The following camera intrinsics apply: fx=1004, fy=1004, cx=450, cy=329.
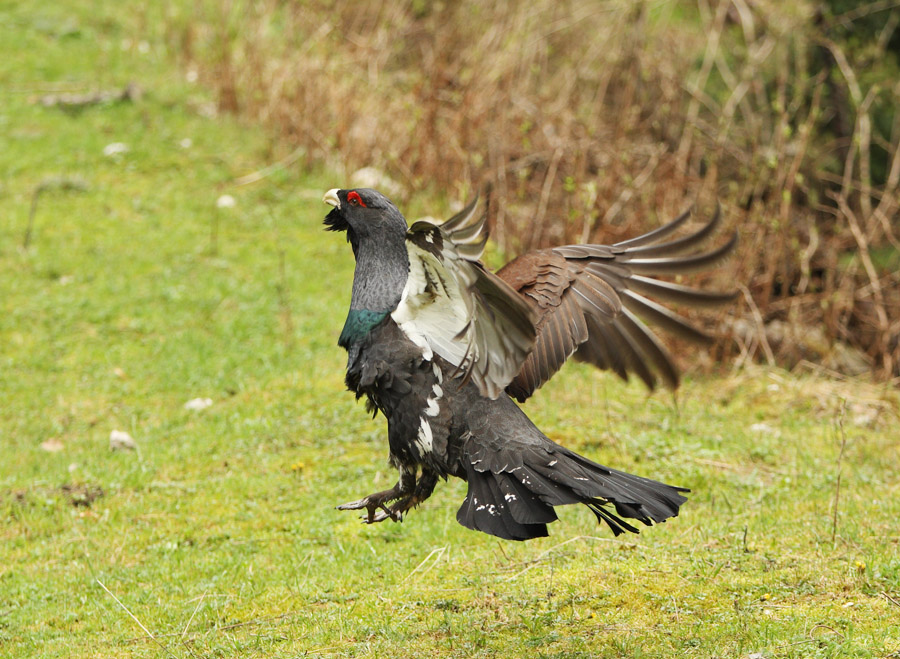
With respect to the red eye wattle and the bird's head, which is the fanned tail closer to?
the bird's head

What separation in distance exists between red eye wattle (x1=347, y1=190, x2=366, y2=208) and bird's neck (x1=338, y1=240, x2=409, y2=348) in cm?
19

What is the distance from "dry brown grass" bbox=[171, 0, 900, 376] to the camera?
9055 mm

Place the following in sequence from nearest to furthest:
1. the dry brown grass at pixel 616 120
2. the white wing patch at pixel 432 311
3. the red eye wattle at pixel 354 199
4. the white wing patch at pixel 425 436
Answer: the white wing patch at pixel 432 311, the white wing patch at pixel 425 436, the red eye wattle at pixel 354 199, the dry brown grass at pixel 616 120

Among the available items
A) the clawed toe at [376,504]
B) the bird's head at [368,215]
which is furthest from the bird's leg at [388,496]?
the bird's head at [368,215]

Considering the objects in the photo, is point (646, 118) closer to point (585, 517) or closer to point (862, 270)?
point (862, 270)

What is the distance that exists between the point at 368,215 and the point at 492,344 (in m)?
0.97

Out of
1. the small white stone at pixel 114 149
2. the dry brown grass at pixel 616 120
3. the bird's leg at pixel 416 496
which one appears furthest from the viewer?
the small white stone at pixel 114 149

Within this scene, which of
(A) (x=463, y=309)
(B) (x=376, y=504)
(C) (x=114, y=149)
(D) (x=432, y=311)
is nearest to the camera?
(A) (x=463, y=309)

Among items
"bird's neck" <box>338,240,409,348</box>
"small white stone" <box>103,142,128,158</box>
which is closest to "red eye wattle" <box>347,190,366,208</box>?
"bird's neck" <box>338,240,409,348</box>

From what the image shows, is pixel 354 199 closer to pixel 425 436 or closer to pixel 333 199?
pixel 333 199

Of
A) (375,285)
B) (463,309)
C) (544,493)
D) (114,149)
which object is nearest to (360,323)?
(375,285)

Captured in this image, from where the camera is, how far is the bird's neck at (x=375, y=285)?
4.42 m

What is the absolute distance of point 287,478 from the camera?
6.51 meters

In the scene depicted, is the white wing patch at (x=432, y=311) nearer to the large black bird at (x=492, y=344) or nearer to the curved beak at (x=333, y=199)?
the large black bird at (x=492, y=344)
